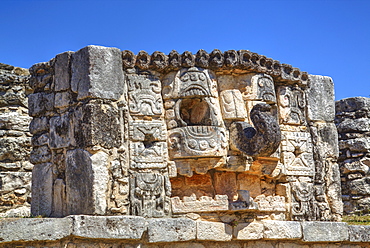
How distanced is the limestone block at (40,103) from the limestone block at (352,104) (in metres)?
5.87

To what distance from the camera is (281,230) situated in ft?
24.2

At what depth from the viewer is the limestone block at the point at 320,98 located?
832cm

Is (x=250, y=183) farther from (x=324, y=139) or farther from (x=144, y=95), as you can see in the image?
(x=144, y=95)

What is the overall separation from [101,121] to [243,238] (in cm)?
218

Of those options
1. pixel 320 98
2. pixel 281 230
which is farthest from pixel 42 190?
pixel 320 98

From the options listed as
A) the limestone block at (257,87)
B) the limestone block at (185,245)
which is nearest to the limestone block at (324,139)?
the limestone block at (257,87)

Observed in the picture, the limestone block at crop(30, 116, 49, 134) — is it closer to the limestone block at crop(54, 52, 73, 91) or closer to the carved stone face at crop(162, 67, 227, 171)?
the limestone block at crop(54, 52, 73, 91)

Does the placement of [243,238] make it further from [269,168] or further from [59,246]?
[59,246]

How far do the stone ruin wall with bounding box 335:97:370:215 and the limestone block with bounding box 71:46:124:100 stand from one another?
17.5ft

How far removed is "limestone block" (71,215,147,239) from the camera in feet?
20.4

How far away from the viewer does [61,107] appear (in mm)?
7137

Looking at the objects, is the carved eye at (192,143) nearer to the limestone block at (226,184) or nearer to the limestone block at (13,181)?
the limestone block at (226,184)

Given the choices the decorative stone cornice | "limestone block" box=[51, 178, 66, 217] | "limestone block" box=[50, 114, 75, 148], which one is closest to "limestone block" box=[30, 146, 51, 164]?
"limestone block" box=[50, 114, 75, 148]

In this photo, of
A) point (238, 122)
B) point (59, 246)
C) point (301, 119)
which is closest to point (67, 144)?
point (59, 246)
